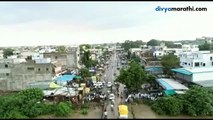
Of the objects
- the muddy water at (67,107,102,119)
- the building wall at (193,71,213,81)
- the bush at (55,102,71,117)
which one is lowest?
the muddy water at (67,107,102,119)

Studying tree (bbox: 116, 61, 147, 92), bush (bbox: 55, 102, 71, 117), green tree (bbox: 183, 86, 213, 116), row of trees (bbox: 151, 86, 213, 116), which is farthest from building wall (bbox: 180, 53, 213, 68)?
bush (bbox: 55, 102, 71, 117)

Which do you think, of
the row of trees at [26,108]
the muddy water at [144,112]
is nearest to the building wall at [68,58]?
the row of trees at [26,108]

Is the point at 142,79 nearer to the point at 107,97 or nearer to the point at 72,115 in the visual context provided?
the point at 107,97

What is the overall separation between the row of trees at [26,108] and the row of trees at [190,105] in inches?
300

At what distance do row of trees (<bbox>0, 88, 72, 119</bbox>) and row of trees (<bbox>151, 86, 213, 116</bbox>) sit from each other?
7.61 metres

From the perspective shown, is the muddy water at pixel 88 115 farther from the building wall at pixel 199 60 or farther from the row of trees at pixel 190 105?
the building wall at pixel 199 60

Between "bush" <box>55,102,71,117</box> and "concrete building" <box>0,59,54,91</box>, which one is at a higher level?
"concrete building" <box>0,59,54,91</box>

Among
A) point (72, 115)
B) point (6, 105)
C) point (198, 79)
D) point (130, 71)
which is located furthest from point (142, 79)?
point (6, 105)

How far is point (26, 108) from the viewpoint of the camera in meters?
21.1

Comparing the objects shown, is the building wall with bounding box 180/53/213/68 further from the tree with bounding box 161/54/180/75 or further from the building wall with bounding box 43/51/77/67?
the building wall with bounding box 43/51/77/67

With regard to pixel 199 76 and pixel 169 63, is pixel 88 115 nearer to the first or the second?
pixel 199 76

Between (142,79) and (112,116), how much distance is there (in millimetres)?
6871

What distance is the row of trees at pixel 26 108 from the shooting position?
20672 mm

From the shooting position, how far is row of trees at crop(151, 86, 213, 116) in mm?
20562
